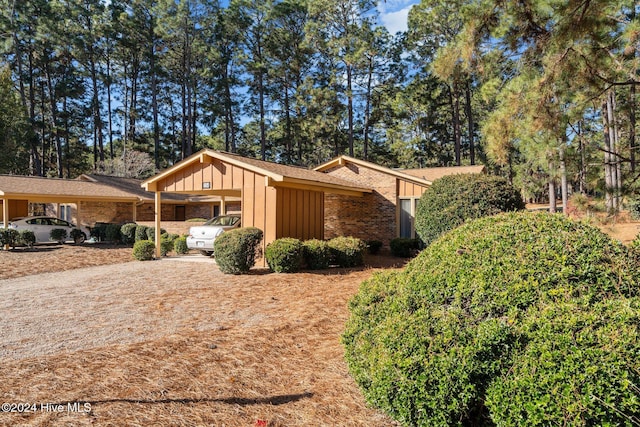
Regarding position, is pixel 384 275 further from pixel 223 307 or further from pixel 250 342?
pixel 223 307

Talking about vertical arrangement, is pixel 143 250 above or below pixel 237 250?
below

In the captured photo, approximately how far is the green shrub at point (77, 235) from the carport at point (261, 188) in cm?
Answer: 869

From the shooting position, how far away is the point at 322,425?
2830 mm

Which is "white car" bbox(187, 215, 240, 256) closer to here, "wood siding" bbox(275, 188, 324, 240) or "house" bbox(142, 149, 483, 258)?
"house" bbox(142, 149, 483, 258)

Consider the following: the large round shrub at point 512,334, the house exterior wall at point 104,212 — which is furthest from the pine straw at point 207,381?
the house exterior wall at point 104,212

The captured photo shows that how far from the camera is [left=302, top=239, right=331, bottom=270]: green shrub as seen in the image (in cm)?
1009

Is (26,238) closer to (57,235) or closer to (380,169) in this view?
(57,235)

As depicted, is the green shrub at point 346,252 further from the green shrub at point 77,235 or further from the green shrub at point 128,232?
the green shrub at point 77,235

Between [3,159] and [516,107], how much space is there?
36.3m

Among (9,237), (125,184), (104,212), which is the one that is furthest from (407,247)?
(104,212)

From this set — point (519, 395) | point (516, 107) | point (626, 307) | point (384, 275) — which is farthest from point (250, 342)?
point (516, 107)

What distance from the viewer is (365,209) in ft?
50.7

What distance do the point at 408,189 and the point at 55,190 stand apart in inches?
670

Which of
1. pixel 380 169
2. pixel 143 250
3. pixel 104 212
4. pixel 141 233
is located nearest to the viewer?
pixel 143 250
